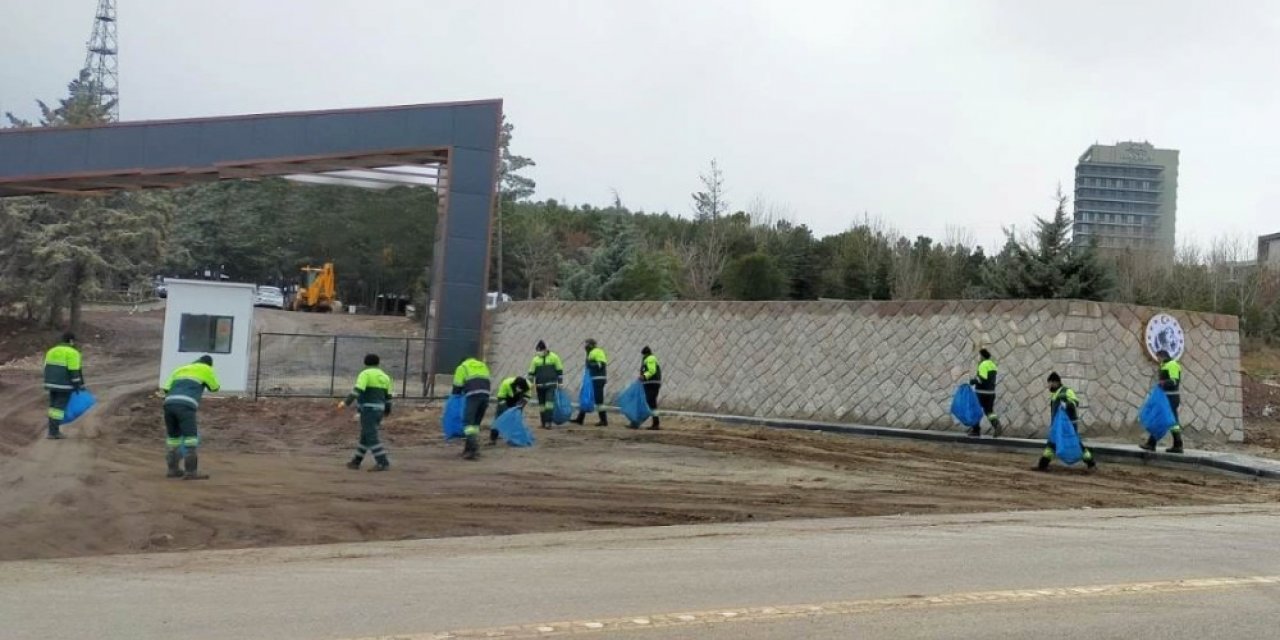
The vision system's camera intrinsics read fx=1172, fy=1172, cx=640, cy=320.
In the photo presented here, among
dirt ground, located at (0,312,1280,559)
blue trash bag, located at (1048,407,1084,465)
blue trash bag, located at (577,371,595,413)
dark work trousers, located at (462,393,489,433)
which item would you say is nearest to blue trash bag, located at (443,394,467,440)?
dirt ground, located at (0,312,1280,559)

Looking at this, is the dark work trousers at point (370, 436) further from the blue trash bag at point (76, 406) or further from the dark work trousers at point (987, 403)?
the dark work trousers at point (987, 403)

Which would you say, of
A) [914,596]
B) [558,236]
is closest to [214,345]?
[914,596]

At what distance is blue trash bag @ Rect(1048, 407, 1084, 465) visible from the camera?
57.2 ft

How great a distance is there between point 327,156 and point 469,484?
15.9 meters

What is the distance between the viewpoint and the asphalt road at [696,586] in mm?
7270

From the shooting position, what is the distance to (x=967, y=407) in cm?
2141

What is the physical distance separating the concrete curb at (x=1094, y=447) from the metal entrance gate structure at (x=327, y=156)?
25.2 feet

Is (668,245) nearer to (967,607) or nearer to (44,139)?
(44,139)

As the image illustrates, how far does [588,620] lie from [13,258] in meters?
41.3

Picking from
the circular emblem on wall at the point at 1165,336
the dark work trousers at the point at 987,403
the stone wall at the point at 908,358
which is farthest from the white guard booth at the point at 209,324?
the circular emblem on wall at the point at 1165,336

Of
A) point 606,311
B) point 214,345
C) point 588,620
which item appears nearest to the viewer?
point 588,620

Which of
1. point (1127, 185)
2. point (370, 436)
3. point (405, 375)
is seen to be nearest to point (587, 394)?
point (405, 375)

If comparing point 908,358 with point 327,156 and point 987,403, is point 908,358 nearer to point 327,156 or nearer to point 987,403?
point 987,403

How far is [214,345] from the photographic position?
2814 cm
